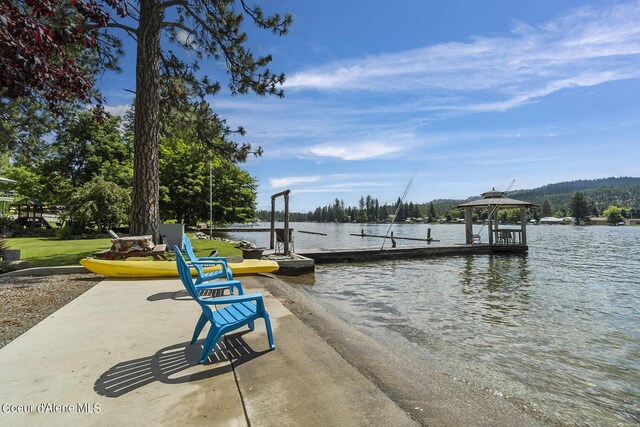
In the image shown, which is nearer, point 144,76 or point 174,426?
point 174,426

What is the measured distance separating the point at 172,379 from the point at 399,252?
16.9 meters

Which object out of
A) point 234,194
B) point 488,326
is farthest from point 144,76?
point 234,194

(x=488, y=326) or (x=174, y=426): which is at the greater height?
(x=174, y=426)

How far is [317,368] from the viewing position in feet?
10.8

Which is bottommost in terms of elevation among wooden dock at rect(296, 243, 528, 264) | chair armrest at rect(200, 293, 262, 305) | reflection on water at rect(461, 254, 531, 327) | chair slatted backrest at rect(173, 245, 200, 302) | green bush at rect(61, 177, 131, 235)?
reflection on water at rect(461, 254, 531, 327)

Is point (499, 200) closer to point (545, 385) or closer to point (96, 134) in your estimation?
point (545, 385)

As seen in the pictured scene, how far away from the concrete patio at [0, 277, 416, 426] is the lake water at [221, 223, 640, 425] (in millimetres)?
2133

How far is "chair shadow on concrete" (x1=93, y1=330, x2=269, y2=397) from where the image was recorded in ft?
9.32

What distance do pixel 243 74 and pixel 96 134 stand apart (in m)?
22.0

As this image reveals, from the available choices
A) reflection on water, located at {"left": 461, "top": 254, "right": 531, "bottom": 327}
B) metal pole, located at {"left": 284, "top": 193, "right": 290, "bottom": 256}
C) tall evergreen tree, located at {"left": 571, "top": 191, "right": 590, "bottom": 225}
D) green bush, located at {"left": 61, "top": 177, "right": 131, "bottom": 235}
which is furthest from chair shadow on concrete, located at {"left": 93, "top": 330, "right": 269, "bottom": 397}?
tall evergreen tree, located at {"left": 571, "top": 191, "right": 590, "bottom": 225}

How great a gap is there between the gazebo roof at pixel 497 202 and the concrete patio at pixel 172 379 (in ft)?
69.4

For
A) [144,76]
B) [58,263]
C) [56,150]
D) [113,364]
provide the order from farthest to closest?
[56,150] → [144,76] → [58,263] → [113,364]

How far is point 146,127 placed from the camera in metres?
10.6

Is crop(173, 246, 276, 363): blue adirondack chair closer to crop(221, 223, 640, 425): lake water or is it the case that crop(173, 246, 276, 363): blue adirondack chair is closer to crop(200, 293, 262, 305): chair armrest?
crop(200, 293, 262, 305): chair armrest
